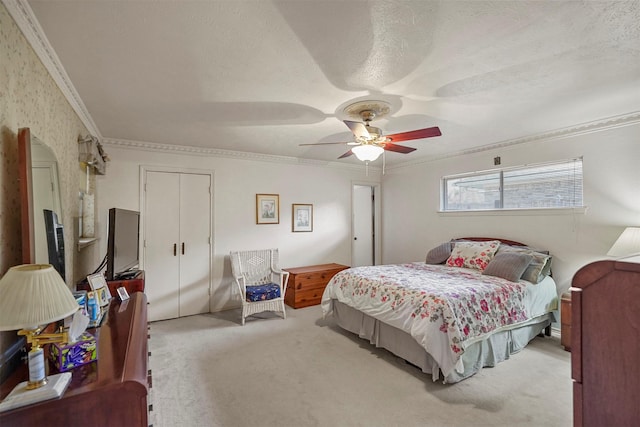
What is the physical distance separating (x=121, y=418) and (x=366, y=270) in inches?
118

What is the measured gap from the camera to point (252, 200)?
4770 millimetres

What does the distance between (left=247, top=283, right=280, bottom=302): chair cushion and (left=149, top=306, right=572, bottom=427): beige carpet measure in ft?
1.96

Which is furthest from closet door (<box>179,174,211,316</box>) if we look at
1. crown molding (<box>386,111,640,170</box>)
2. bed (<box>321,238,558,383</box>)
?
crown molding (<box>386,111,640,170</box>)

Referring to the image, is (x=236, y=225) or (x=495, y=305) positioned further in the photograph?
(x=236, y=225)

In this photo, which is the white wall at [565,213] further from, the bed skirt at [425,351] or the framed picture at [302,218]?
the framed picture at [302,218]

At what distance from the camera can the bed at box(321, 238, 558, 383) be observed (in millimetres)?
2494

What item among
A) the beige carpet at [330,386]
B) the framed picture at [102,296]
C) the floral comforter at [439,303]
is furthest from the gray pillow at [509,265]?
the framed picture at [102,296]

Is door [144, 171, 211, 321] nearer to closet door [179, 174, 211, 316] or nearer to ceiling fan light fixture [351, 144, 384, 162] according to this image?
closet door [179, 174, 211, 316]

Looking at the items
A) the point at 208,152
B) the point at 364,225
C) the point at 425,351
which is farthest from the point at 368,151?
the point at 364,225

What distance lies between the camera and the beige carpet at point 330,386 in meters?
2.11

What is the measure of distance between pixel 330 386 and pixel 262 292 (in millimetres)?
1838

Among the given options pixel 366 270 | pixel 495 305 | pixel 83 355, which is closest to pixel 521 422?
pixel 495 305

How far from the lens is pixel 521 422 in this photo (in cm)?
205

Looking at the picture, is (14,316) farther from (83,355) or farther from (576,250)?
(576,250)
